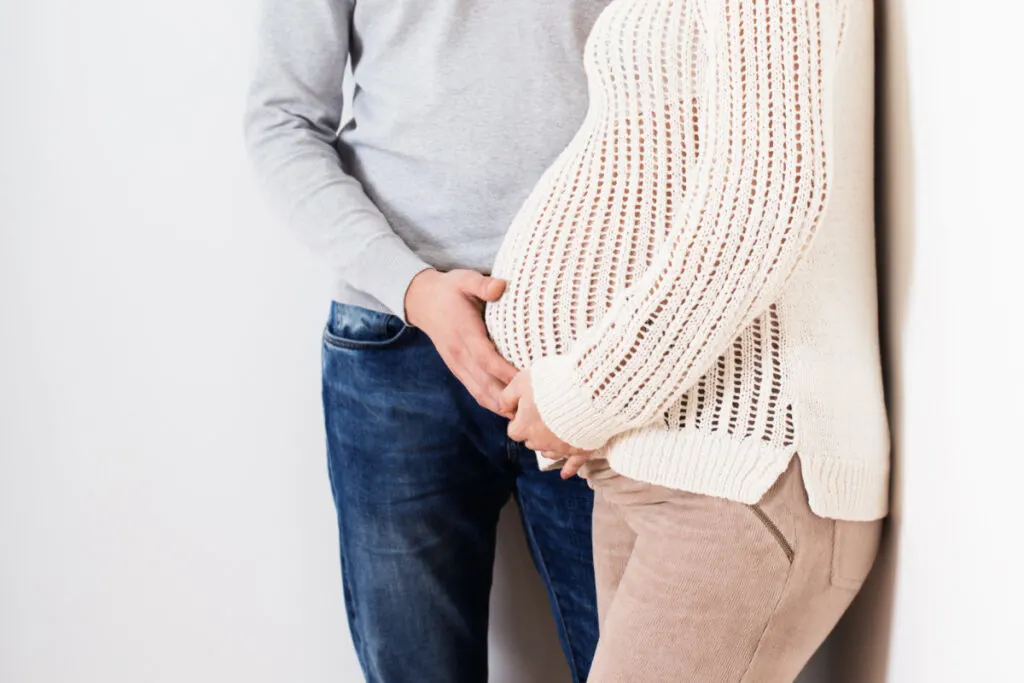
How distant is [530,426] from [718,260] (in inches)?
9.3

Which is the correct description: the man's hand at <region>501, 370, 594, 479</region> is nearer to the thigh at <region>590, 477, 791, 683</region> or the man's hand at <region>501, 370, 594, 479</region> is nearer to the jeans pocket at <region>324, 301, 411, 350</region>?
the thigh at <region>590, 477, 791, 683</region>

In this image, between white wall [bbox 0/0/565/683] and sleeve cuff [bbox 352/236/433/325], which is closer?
sleeve cuff [bbox 352/236/433/325]

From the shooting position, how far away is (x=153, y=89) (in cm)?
143

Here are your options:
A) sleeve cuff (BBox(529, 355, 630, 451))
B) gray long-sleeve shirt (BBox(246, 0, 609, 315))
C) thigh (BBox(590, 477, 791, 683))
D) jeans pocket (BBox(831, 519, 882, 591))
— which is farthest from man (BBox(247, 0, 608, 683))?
jeans pocket (BBox(831, 519, 882, 591))

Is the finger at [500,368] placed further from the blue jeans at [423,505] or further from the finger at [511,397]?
the blue jeans at [423,505]

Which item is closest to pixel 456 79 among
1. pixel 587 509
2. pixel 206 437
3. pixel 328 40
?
pixel 328 40

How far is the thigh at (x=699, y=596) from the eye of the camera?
744mm

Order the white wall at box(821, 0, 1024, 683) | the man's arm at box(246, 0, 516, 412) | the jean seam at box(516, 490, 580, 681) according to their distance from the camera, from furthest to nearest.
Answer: the jean seam at box(516, 490, 580, 681)
the man's arm at box(246, 0, 516, 412)
the white wall at box(821, 0, 1024, 683)

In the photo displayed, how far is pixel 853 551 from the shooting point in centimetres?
78

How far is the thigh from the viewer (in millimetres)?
744

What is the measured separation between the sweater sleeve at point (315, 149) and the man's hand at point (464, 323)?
0.03m

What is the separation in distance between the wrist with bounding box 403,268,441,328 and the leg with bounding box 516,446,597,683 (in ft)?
0.79

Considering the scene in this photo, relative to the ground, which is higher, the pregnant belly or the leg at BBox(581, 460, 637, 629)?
the pregnant belly

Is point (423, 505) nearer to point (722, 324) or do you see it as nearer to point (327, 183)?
point (327, 183)
